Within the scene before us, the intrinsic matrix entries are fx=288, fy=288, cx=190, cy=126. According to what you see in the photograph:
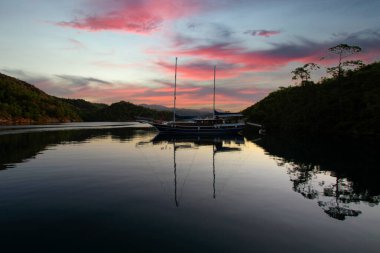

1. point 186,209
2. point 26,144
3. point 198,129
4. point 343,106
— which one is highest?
point 343,106

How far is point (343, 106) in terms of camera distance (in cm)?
6881

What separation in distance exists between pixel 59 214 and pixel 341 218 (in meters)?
14.7

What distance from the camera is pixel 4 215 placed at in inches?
571

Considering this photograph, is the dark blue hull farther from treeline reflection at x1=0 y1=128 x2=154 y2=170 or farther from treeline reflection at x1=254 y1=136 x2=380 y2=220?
treeline reflection at x1=254 y1=136 x2=380 y2=220

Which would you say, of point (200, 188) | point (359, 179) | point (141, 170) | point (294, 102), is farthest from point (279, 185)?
point (294, 102)

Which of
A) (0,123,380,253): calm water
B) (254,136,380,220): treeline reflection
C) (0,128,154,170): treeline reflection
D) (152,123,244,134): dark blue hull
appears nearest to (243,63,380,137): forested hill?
(152,123,244,134): dark blue hull

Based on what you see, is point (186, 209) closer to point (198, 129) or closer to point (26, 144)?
point (26, 144)

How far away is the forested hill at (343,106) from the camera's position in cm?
6181

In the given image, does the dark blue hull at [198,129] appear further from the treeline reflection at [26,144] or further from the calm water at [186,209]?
the calm water at [186,209]

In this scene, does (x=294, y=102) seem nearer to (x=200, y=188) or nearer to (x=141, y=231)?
(x=200, y=188)

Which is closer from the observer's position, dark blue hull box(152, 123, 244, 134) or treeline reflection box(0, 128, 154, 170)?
treeline reflection box(0, 128, 154, 170)

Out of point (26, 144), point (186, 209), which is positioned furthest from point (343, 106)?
point (26, 144)

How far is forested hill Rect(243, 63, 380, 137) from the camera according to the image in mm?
61806

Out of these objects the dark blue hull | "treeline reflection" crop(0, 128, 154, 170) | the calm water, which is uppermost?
the dark blue hull
